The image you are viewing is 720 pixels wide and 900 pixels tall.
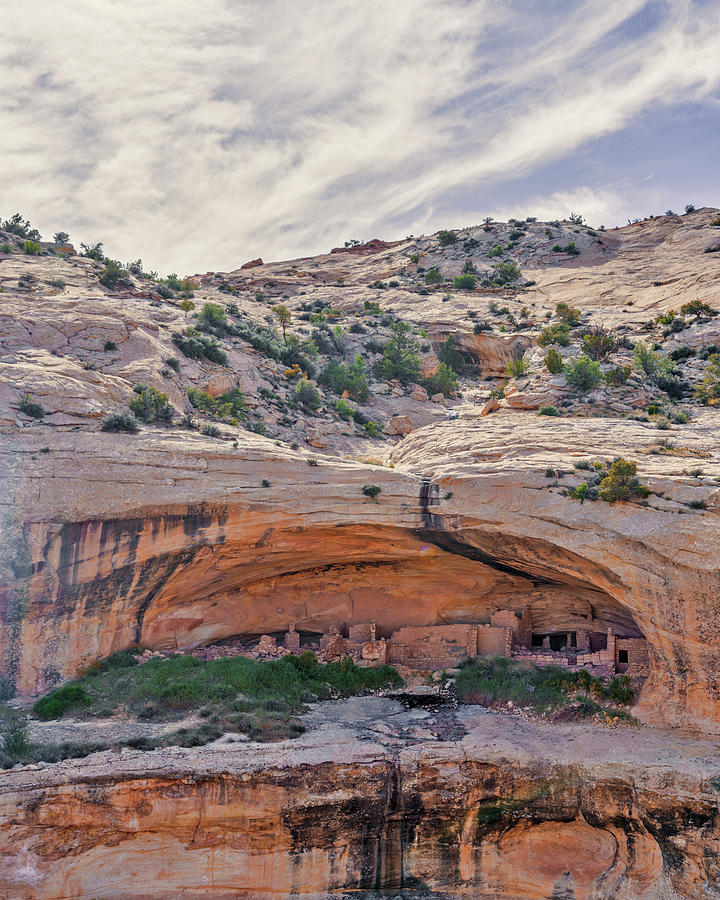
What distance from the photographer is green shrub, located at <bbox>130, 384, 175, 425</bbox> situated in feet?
75.8

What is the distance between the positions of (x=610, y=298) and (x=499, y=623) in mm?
31141

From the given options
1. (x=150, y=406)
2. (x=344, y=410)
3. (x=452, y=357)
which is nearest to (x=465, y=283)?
(x=452, y=357)

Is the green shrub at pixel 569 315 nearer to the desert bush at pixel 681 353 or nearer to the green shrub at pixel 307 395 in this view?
the desert bush at pixel 681 353

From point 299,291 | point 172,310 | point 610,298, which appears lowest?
point 172,310

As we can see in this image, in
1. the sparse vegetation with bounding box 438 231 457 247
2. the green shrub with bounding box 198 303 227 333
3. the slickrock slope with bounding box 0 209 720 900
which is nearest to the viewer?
the slickrock slope with bounding box 0 209 720 900

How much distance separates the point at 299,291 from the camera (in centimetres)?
6156

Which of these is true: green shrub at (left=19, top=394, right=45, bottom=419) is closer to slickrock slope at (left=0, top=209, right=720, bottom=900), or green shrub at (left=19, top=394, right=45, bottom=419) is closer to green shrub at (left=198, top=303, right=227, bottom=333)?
slickrock slope at (left=0, top=209, right=720, bottom=900)

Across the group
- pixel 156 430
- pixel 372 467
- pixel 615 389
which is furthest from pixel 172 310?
pixel 615 389

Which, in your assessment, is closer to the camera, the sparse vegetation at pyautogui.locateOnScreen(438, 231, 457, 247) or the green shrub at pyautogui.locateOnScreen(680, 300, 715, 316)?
the green shrub at pyautogui.locateOnScreen(680, 300, 715, 316)

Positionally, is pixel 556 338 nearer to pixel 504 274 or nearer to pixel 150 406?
pixel 150 406

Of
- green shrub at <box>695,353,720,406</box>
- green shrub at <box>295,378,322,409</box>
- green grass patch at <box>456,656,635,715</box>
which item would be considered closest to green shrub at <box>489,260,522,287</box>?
green shrub at <box>295,378,322,409</box>

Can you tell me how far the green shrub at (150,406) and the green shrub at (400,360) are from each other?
17647 millimetres

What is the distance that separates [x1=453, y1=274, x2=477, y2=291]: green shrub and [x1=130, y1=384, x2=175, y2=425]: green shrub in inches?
1451

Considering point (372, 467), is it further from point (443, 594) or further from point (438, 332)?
point (438, 332)
